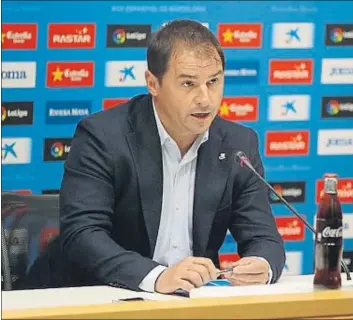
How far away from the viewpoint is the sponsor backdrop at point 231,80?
4.55m

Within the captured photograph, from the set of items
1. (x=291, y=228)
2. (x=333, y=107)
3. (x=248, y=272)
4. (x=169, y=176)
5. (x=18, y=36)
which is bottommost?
(x=291, y=228)

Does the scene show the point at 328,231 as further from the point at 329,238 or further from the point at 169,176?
the point at 169,176

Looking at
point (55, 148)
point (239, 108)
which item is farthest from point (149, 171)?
point (239, 108)

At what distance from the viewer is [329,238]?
263 cm

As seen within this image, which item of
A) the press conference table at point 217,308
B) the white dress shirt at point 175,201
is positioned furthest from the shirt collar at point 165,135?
the press conference table at point 217,308

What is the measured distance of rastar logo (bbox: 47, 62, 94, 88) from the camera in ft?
15.0

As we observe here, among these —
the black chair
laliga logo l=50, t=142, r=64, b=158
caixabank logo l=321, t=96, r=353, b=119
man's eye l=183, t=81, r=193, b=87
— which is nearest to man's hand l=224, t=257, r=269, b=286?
man's eye l=183, t=81, r=193, b=87

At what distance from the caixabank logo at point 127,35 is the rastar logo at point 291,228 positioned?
3.80ft

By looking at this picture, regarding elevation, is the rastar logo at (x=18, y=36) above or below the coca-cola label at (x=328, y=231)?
above

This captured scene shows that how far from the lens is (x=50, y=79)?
4.58 metres

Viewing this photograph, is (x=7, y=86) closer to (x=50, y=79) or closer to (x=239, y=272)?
(x=50, y=79)

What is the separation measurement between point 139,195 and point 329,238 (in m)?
0.79

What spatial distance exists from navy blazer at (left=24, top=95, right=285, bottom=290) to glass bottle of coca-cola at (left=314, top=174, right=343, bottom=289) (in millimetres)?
324

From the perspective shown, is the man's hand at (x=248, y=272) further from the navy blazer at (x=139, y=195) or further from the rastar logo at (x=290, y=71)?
the rastar logo at (x=290, y=71)
